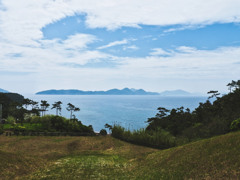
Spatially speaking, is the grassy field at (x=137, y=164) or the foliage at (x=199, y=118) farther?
the foliage at (x=199, y=118)

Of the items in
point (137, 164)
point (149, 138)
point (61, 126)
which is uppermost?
point (61, 126)

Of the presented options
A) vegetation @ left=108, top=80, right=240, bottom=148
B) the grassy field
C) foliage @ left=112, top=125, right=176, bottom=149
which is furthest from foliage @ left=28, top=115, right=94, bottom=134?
the grassy field

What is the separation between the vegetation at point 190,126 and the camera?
784 inches

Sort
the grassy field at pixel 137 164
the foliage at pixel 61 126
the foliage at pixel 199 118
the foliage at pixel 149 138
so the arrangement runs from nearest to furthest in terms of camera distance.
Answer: the grassy field at pixel 137 164 < the foliage at pixel 149 138 < the foliage at pixel 199 118 < the foliage at pixel 61 126

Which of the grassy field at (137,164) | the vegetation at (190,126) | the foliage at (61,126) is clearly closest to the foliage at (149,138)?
the vegetation at (190,126)

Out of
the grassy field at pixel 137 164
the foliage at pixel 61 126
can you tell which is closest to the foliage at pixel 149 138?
the grassy field at pixel 137 164

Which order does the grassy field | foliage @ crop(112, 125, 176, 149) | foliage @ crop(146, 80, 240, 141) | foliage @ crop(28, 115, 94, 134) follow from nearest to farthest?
→ the grassy field, foliage @ crop(112, 125, 176, 149), foliage @ crop(146, 80, 240, 141), foliage @ crop(28, 115, 94, 134)

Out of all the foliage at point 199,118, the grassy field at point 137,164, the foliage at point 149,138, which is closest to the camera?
the grassy field at point 137,164

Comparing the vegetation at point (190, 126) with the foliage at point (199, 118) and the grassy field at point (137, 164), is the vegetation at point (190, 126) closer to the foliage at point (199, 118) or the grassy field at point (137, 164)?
the foliage at point (199, 118)

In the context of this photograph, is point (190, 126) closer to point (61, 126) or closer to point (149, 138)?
point (149, 138)

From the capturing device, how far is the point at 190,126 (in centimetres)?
2931

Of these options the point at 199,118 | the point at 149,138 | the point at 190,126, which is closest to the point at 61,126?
the point at 149,138

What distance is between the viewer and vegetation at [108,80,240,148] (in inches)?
784

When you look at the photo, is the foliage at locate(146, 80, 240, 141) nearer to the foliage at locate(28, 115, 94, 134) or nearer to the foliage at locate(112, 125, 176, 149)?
the foliage at locate(112, 125, 176, 149)
